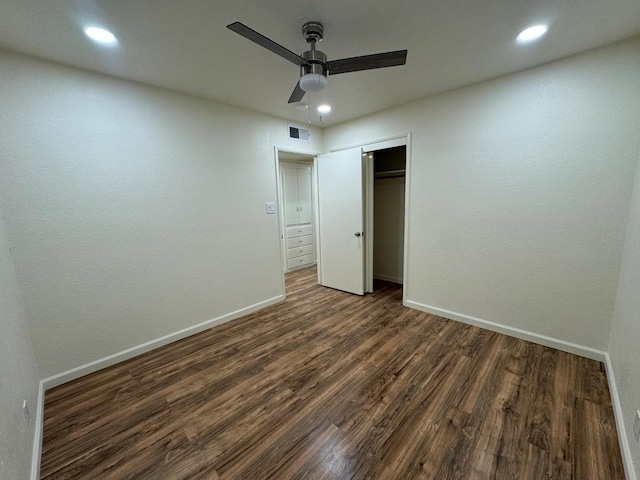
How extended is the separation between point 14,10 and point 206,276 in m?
2.22

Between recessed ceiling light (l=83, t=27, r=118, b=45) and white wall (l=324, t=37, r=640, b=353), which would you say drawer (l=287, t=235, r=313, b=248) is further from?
recessed ceiling light (l=83, t=27, r=118, b=45)

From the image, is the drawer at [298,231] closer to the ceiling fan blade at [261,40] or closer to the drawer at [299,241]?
the drawer at [299,241]

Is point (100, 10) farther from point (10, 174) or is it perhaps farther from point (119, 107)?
point (10, 174)

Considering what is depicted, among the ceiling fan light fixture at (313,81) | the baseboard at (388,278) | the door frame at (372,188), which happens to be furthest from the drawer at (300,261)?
the ceiling fan light fixture at (313,81)

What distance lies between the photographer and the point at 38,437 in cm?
152

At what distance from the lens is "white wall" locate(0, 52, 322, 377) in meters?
1.88

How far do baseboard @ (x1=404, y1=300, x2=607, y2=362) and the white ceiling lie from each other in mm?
2368

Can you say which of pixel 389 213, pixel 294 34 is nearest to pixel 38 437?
pixel 294 34

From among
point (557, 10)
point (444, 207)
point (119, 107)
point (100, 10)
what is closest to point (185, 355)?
point (119, 107)

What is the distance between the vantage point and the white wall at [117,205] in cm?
188

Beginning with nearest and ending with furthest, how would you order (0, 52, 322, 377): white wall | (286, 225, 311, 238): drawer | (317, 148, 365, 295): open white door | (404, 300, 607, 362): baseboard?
1. (0, 52, 322, 377): white wall
2. (404, 300, 607, 362): baseboard
3. (317, 148, 365, 295): open white door
4. (286, 225, 311, 238): drawer

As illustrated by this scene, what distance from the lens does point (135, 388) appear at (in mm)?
2002

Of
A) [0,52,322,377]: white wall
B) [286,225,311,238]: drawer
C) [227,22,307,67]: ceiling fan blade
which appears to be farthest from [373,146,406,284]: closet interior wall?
[227,22,307,67]: ceiling fan blade

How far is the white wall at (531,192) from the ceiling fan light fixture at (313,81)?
5.72 feet
